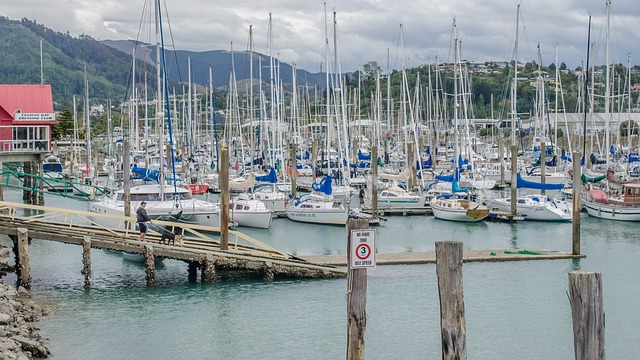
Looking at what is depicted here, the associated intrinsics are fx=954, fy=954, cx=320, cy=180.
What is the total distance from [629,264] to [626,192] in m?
16.5

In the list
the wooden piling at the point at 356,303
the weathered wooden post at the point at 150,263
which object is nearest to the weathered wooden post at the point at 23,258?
the weathered wooden post at the point at 150,263

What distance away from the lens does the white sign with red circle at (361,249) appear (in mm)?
17062

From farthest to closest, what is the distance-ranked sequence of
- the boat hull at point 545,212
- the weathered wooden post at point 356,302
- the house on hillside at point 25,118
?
the boat hull at point 545,212
the house on hillside at point 25,118
the weathered wooden post at point 356,302

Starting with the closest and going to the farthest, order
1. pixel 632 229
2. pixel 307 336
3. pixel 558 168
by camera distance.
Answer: pixel 307 336, pixel 632 229, pixel 558 168

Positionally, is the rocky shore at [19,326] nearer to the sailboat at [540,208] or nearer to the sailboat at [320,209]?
the sailboat at [320,209]

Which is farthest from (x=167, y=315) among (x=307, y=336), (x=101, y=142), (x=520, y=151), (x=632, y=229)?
(x=101, y=142)

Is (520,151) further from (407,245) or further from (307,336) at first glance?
(307,336)

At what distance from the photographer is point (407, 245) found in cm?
4747

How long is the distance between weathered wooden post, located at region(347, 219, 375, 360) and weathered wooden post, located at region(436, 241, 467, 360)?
141cm

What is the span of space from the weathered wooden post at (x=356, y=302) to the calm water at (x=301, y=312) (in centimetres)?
744

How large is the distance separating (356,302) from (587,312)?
474 cm

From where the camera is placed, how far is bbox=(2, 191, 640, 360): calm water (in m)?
26.4

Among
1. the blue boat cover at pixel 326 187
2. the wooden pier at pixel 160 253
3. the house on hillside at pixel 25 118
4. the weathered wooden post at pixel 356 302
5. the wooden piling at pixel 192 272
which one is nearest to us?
the weathered wooden post at pixel 356 302

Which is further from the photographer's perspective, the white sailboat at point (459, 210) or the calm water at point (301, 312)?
the white sailboat at point (459, 210)
